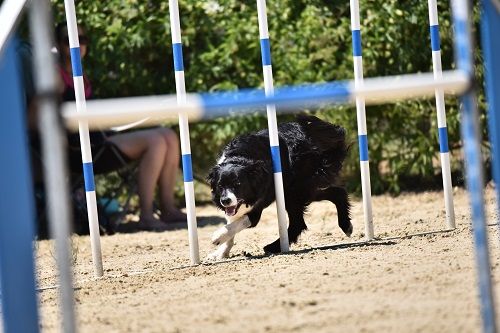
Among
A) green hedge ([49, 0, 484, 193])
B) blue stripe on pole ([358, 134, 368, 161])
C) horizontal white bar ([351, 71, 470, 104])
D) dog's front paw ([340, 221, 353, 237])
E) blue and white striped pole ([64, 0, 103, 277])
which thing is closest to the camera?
horizontal white bar ([351, 71, 470, 104])

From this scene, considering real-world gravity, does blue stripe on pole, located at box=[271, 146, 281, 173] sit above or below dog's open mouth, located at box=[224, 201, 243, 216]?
above

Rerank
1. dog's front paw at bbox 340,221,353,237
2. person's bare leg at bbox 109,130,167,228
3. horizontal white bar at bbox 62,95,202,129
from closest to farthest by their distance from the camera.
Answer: horizontal white bar at bbox 62,95,202,129, dog's front paw at bbox 340,221,353,237, person's bare leg at bbox 109,130,167,228

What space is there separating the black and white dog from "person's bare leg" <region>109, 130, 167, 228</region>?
2063 millimetres

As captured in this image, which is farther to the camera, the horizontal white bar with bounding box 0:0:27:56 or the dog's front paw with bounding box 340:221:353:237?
the dog's front paw with bounding box 340:221:353:237

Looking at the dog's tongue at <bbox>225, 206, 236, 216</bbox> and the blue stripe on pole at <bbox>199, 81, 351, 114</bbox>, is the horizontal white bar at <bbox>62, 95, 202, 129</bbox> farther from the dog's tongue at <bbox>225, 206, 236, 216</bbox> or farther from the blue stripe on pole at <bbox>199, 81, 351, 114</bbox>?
the dog's tongue at <bbox>225, 206, 236, 216</bbox>

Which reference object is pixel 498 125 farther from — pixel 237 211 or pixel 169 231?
pixel 169 231

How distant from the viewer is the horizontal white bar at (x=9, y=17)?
3.41 metres

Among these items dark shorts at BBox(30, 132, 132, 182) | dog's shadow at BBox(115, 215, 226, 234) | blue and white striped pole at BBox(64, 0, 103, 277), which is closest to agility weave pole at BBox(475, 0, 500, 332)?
blue and white striped pole at BBox(64, 0, 103, 277)

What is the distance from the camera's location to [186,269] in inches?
205

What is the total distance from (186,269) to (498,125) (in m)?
2.17

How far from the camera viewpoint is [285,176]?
579cm

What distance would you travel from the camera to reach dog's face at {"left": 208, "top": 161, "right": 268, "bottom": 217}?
5559 millimetres

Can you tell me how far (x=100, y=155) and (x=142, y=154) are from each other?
0.39m

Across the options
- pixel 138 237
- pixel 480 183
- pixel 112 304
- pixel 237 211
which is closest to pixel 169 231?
pixel 138 237
